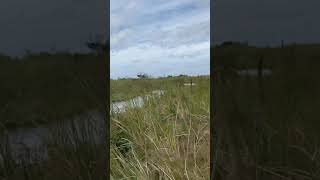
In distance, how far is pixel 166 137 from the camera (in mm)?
2230

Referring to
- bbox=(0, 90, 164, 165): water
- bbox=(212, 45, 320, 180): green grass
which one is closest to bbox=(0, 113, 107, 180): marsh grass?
bbox=(0, 90, 164, 165): water

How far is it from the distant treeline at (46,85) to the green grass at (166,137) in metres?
0.60

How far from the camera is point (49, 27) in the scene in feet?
4.61

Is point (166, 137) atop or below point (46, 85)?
below

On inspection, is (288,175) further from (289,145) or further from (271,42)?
(271,42)

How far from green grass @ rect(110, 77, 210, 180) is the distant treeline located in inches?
23.5

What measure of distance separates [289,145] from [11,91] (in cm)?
85

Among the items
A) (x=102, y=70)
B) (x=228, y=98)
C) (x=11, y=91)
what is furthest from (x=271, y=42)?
(x=11, y=91)

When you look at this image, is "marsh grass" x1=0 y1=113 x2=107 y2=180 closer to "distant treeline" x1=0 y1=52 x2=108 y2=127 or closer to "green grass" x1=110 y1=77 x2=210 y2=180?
"distant treeline" x1=0 y1=52 x2=108 y2=127

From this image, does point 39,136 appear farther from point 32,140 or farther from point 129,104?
point 129,104

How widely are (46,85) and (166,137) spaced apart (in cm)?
96

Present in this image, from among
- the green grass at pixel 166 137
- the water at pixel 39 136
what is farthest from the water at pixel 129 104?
the water at pixel 39 136

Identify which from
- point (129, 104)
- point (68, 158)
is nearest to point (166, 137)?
point (68, 158)

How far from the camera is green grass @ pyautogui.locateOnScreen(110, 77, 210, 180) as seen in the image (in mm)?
1922
